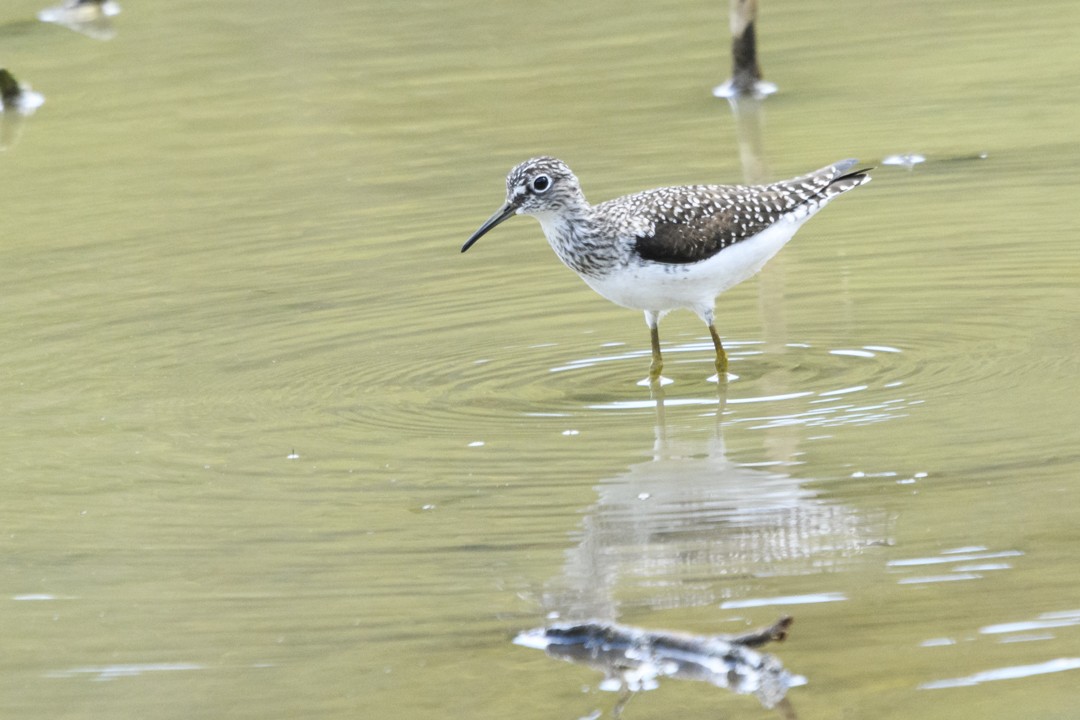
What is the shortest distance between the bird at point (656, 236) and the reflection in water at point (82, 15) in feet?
45.0

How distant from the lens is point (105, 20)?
22312 mm

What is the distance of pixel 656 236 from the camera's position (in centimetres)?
930

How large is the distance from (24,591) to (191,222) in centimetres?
685

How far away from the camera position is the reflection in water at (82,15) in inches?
868

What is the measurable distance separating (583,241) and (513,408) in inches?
42.7

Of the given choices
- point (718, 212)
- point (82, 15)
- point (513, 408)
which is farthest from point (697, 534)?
point (82, 15)

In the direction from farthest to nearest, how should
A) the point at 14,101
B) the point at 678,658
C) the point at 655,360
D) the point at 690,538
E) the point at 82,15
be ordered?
the point at 82,15 < the point at 14,101 < the point at 655,360 < the point at 690,538 < the point at 678,658

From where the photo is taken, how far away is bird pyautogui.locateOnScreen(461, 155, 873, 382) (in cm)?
929

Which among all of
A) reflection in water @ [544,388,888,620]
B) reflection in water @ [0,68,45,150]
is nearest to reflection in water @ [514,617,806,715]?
reflection in water @ [544,388,888,620]

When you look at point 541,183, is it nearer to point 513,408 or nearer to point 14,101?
point 513,408

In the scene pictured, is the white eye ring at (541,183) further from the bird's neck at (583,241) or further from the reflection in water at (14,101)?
the reflection in water at (14,101)

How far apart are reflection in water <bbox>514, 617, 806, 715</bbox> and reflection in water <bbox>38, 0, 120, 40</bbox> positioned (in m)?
17.7

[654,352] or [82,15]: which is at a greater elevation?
[82,15]

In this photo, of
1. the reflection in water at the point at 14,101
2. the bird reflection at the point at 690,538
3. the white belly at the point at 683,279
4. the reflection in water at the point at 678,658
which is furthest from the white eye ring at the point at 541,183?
the reflection in water at the point at 14,101
